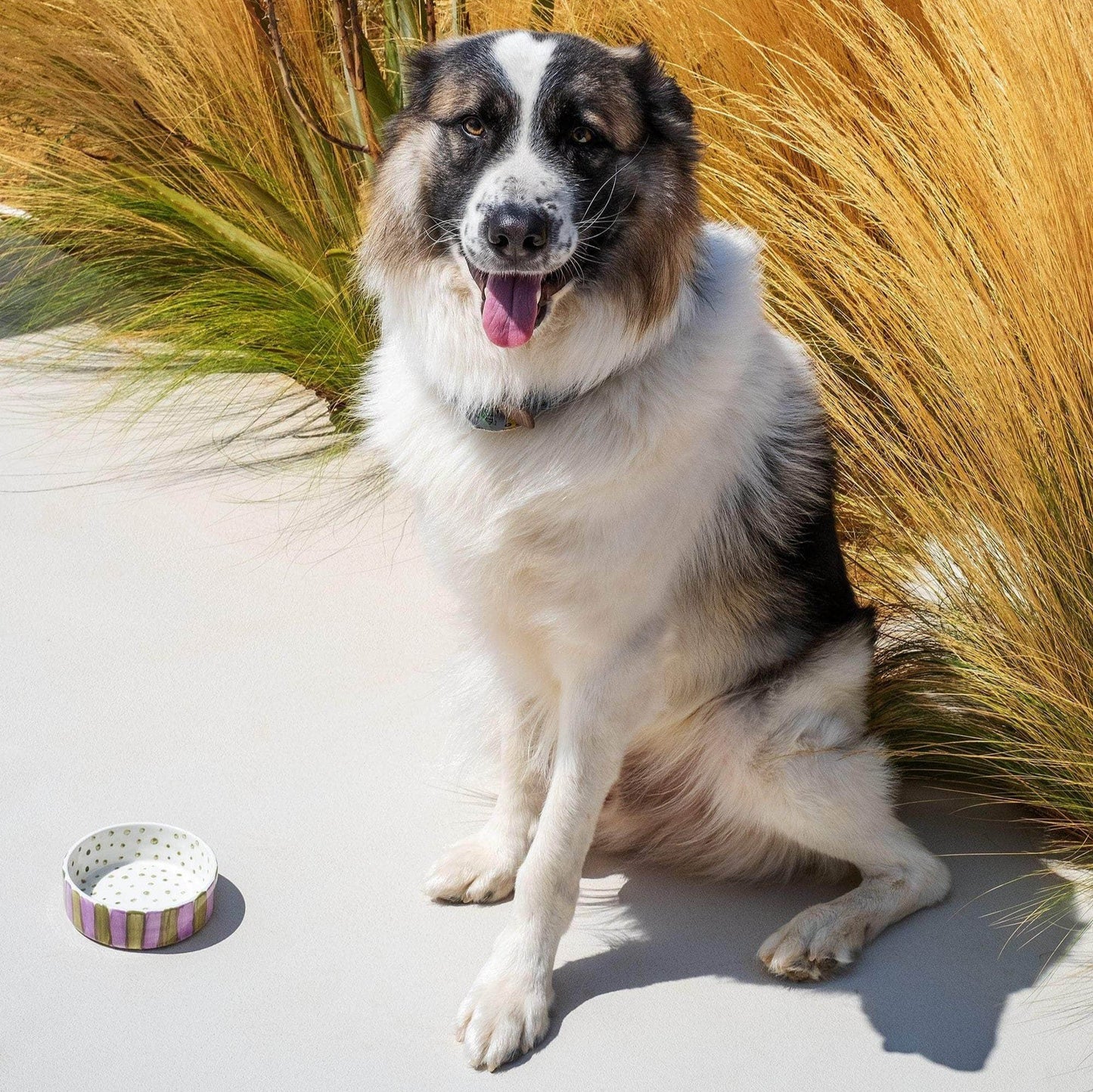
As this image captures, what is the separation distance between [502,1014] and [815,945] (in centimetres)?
63

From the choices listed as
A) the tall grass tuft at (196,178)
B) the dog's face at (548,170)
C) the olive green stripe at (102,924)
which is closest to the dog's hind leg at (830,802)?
the dog's face at (548,170)

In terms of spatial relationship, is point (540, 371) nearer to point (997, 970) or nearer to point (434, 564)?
point (434, 564)

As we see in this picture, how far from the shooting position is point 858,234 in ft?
10.3

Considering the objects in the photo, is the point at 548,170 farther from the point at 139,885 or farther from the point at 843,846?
the point at 139,885

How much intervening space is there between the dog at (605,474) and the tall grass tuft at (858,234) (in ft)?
1.24

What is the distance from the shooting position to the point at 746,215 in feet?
12.0

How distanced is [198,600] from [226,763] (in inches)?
28.8

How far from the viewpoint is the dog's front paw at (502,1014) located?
2158mm

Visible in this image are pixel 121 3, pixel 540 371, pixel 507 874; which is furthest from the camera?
pixel 121 3

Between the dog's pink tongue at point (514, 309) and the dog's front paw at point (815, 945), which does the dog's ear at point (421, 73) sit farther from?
the dog's front paw at point (815, 945)

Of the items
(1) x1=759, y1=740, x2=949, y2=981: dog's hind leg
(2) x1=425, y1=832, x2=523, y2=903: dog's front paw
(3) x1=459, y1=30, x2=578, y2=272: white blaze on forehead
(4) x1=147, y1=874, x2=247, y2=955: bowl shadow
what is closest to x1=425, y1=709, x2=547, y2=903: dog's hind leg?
(2) x1=425, y1=832, x2=523, y2=903: dog's front paw

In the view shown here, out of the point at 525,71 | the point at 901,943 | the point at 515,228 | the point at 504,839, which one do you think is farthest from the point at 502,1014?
the point at 525,71

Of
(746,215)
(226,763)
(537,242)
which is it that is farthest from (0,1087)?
(746,215)

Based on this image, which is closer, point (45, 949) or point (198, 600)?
point (45, 949)
